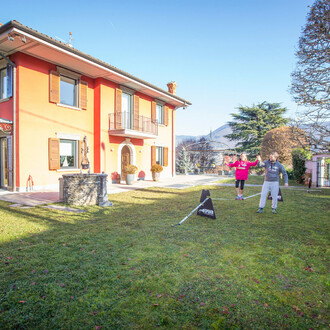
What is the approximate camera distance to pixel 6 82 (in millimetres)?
10391

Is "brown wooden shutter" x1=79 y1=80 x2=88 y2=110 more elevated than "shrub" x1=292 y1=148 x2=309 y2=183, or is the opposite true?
"brown wooden shutter" x1=79 y1=80 x2=88 y2=110

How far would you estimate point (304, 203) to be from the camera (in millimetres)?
8000

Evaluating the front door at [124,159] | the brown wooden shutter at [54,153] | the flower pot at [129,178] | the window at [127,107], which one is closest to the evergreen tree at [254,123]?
the front door at [124,159]

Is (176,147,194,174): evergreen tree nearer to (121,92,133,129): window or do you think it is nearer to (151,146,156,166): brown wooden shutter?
(151,146,156,166): brown wooden shutter

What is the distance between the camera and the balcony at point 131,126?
44.2 ft

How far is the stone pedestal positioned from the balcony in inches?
249

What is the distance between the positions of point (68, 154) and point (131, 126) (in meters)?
4.63

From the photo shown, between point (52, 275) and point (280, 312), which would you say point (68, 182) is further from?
point (280, 312)

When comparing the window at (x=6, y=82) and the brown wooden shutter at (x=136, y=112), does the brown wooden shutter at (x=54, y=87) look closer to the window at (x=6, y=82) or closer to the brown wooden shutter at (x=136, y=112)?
the window at (x=6, y=82)

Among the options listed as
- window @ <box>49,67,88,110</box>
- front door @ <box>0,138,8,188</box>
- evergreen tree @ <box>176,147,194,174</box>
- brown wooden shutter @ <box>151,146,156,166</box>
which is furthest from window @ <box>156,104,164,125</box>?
front door @ <box>0,138,8,188</box>

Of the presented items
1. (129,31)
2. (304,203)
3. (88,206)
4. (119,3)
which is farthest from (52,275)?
(129,31)

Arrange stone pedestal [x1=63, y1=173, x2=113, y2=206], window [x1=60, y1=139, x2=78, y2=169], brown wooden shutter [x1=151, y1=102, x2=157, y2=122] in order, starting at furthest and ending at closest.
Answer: brown wooden shutter [x1=151, y1=102, x2=157, y2=122]
window [x1=60, y1=139, x2=78, y2=169]
stone pedestal [x1=63, y1=173, x2=113, y2=206]

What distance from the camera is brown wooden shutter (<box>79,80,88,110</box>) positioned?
12309 mm

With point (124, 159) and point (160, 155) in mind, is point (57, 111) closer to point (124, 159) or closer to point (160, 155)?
point (124, 159)
